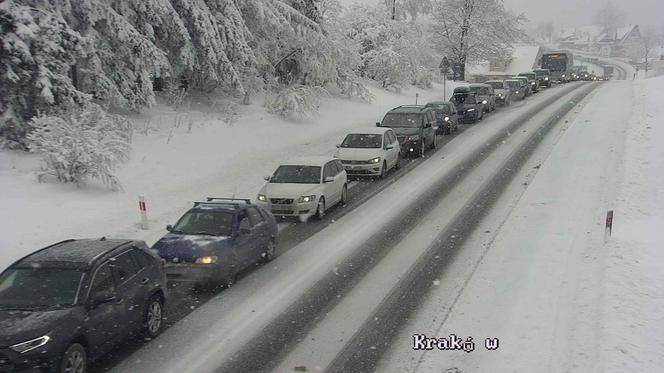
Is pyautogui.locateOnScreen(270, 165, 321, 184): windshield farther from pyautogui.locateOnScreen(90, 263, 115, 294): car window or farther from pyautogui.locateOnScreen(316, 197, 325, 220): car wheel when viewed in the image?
pyautogui.locateOnScreen(90, 263, 115, 294): car window

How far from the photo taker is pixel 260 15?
961 inches

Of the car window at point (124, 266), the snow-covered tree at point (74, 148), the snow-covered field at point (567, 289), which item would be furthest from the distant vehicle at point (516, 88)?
the car window at point (124, 266)

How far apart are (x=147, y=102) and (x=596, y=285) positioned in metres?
15.9

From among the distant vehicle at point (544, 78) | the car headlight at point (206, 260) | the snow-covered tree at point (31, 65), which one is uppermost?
the snow-covered tree at point (31, 65)

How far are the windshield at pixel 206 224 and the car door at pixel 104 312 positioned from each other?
3.05 meters

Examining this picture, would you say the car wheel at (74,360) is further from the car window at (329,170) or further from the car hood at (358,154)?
the car hood at (358,154)

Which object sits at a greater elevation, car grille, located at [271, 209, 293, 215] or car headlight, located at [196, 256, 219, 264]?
car headlight, located at [196, 256, 219, 264]

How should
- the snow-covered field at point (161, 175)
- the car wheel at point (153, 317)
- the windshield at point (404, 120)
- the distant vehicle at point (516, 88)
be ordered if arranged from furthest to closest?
the distant vehicle at point (516, 88)
the windshield at point (404, 120)
the snow-covered field at point (161, 175)
the car wheel at point (153, 317)

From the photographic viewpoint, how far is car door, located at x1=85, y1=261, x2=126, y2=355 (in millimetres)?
7246

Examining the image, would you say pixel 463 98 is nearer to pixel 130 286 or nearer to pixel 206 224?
pixel 206 224

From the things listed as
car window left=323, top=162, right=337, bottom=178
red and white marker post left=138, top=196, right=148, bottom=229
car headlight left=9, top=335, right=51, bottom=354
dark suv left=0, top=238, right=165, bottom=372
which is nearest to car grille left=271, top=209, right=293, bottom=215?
car window left=323, top=162, right=337, bottom=178

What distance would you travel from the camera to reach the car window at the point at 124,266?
8.05m

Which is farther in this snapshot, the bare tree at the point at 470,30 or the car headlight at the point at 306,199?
the bare tree at the point at 470,30

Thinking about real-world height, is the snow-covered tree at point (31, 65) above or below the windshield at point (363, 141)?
above
